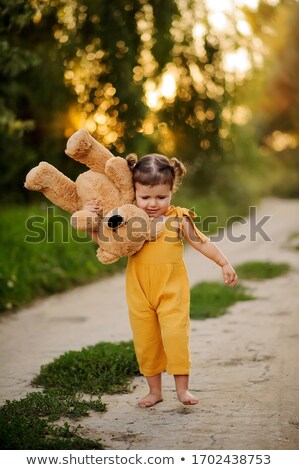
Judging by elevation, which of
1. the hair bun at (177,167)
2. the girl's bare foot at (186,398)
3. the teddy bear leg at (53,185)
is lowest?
the girl's bare foot at (186,398)

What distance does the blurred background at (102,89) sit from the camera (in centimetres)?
788

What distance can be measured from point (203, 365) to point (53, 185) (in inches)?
66.4

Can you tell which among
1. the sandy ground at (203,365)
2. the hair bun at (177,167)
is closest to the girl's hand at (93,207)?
the hair bun at (177,167)

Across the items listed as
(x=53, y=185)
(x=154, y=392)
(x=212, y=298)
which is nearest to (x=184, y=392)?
(x=154, y=392)

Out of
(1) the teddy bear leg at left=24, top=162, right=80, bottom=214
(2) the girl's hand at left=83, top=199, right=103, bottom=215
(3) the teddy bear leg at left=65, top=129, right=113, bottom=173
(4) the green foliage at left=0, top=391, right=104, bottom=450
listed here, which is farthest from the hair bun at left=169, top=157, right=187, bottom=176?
(4) the green foliage at left=0, top=391, right=104, bottom=450

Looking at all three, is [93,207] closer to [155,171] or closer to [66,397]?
[155,171]

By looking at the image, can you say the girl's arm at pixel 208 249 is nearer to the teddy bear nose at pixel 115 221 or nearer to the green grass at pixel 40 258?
the teddy bear nose at pixel 115 221

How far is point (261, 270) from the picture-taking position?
29.0 feet

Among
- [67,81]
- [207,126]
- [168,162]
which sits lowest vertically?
[168,162]

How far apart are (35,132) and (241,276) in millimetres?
4776

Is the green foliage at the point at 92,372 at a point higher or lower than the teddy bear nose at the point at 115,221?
lower
